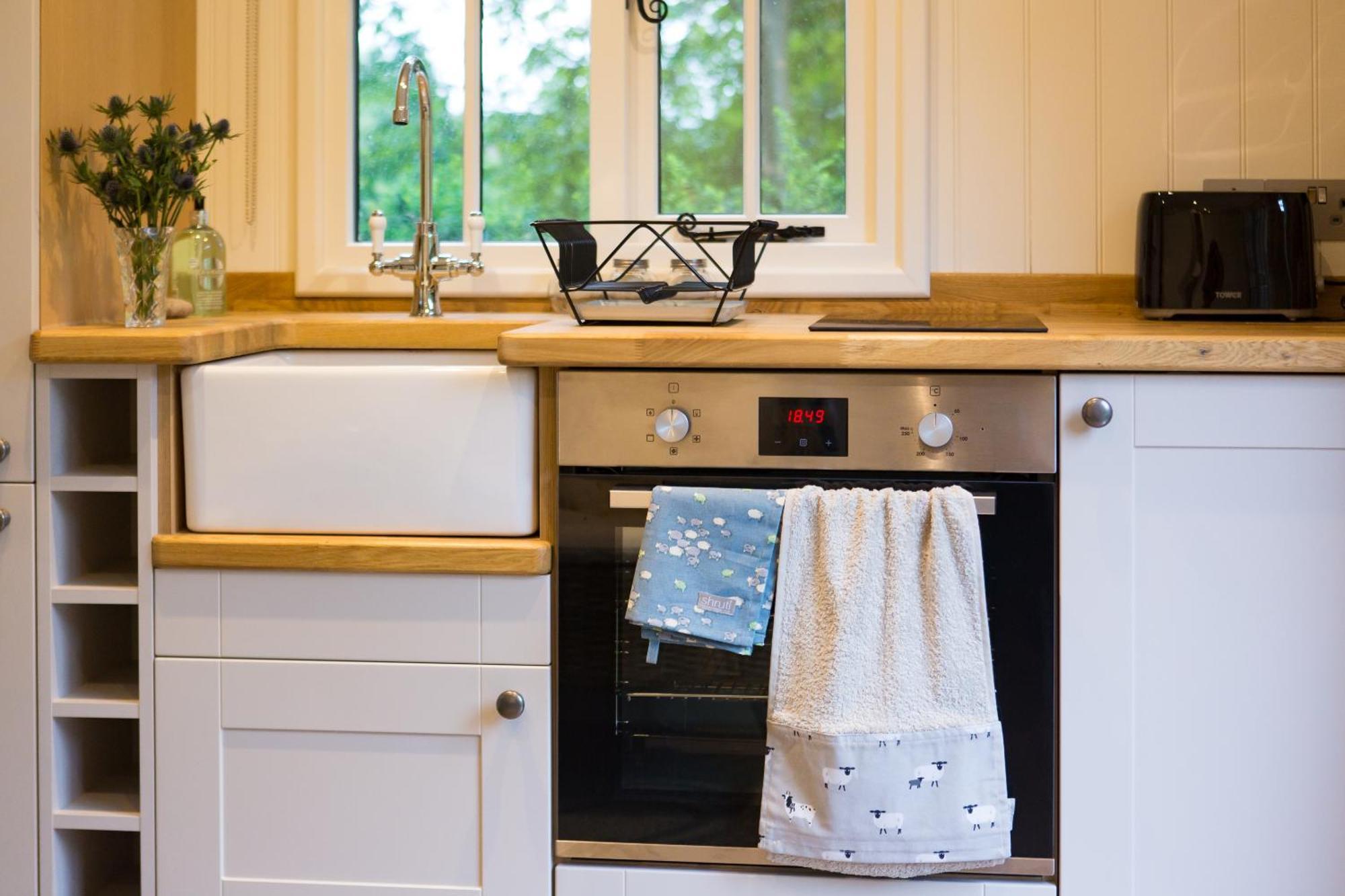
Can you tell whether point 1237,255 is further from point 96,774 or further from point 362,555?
point 96,774

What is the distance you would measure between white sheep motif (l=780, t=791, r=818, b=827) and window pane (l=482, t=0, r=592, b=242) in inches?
44.0

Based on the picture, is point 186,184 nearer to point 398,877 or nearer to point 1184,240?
point 398,877

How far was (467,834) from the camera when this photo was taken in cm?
173

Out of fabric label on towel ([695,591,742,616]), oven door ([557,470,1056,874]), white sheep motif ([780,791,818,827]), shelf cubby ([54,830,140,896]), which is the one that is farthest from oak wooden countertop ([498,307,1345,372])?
shelf cubby ([54,830,140,896])

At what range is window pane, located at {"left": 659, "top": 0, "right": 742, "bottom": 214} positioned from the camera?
229 centimetres

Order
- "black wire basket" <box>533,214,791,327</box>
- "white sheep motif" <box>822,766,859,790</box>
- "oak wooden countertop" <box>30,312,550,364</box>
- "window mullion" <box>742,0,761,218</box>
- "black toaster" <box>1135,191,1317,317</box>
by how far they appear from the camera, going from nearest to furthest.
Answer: "white sheep motif" <box>822,766,859,790</box>
"oak wooden countertop" <box>30,312,550,364</box>
"black wire basket" <box>533,214,791,327</box>
"black toaster" <box>1135,191,1317,317</box>
"window mullion" <box>742,0,761,218</box>

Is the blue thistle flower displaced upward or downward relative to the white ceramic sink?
upward

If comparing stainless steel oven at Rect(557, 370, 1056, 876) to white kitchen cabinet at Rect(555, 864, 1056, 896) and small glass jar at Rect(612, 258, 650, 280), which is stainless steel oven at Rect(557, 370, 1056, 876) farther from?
small glass jar at Rect(612, 258, 650, 280)

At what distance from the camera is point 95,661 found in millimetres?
1887

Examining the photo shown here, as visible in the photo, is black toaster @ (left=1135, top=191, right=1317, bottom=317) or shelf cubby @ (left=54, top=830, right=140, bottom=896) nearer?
shelf cubby @ (left=54, top=830, right=140, bottom=896)

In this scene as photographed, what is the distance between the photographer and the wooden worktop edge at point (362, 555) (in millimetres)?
1693

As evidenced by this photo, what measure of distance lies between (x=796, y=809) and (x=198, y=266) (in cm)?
124

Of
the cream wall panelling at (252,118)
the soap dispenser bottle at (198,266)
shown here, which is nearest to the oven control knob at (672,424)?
the soap dispenser bottle at (198,266)

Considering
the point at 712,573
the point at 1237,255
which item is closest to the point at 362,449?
the point at 712,573
